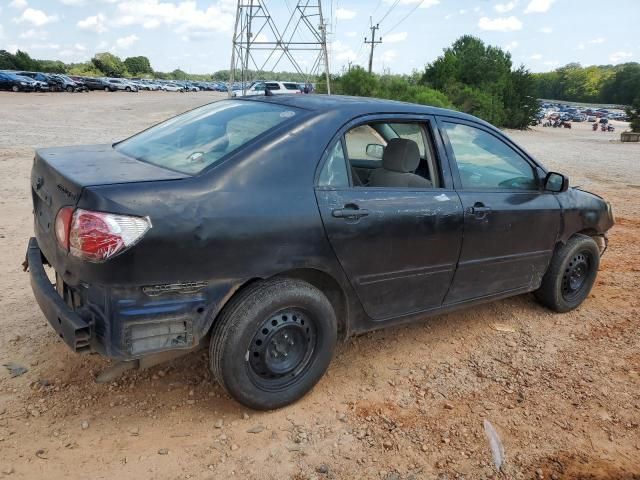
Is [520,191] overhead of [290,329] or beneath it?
overhead

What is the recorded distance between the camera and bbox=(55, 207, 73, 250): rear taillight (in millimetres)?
2553

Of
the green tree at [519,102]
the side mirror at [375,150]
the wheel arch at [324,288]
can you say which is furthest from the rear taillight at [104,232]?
the green tree at [519,102]

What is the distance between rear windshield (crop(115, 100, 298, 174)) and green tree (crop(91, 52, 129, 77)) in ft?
334

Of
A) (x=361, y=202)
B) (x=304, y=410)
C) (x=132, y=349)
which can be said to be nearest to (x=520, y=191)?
(x=361, y=202)

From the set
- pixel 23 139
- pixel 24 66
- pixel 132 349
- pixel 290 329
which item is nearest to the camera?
pixel 132 349

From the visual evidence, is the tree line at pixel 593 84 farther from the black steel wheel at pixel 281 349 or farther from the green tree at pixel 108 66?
the black steel wheel at pixel 281 349

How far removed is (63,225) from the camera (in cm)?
259

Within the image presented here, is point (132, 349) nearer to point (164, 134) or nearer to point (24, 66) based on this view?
point (164, 134)

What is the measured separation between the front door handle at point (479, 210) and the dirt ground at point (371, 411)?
1.04 m

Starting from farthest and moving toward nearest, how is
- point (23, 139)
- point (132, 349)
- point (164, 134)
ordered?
point (23, 139)
point (164, 134)
point (132, 349)

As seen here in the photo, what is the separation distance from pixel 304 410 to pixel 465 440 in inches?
36.1

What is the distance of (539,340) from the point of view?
4195 millimetres

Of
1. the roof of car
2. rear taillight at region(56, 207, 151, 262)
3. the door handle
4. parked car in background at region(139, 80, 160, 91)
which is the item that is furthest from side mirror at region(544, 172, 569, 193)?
parked car in background at region(139, 80, 160, 91)

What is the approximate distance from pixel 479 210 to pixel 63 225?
2.58m
